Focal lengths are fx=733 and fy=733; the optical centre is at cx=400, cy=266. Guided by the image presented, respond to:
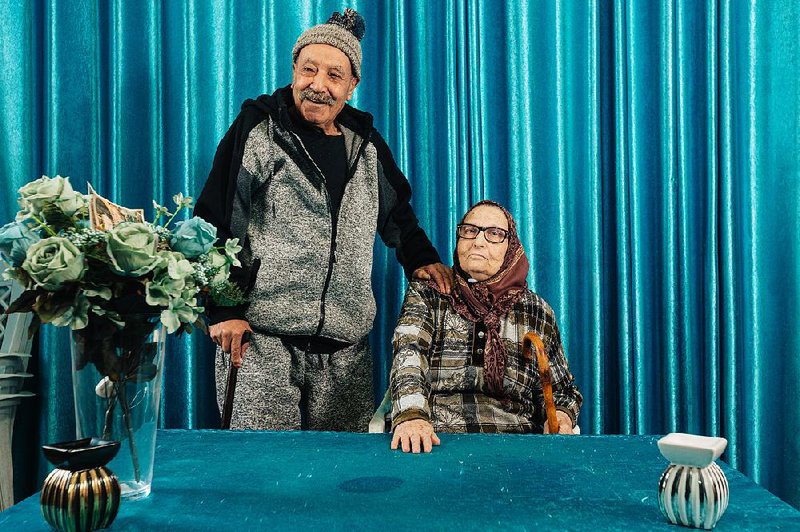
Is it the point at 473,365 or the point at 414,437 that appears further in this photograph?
the point at 473,365

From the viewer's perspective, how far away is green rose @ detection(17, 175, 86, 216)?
1170mm

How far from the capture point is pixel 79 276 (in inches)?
44.3

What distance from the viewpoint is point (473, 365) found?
89.0 inches

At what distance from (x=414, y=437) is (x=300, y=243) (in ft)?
3.08

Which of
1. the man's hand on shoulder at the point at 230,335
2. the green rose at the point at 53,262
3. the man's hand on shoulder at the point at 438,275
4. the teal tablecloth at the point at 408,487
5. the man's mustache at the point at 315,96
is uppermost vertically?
the man's mustache at the point at 315,96

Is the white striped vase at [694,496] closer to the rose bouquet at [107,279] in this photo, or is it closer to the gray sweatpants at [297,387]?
the rose bouquet at [107,279]

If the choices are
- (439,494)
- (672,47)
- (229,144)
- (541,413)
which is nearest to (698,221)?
(672,47)

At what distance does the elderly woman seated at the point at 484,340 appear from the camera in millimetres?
2193

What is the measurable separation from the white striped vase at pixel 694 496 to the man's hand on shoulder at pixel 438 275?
4.05 feet

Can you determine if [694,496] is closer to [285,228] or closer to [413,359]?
[413,359]

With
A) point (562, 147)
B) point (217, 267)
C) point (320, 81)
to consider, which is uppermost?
point (320, 81)

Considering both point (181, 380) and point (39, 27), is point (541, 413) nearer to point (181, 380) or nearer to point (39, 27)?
point (181, 380)

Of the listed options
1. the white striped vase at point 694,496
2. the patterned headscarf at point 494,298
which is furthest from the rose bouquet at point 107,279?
the patterned headscarf at point 494,298


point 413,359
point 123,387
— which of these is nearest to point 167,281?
point 123,387
